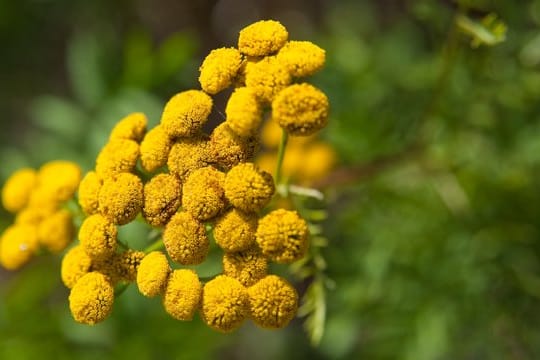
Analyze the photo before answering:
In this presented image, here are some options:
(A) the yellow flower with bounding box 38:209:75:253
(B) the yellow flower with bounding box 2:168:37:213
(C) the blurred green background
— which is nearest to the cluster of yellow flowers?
(A) the yellow flower with bounding box 38:209:75:253

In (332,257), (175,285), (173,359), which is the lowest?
(173,359)

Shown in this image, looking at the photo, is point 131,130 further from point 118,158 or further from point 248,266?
point 248,266

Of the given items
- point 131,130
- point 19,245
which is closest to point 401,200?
point 131,130

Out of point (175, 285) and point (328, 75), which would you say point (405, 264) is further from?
point (175, 285)

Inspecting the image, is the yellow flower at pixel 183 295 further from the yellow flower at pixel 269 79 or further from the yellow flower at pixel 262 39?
the yellow flower at pixel 262 39

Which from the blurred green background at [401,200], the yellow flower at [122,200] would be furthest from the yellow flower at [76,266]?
the blurred green background at [401,200]

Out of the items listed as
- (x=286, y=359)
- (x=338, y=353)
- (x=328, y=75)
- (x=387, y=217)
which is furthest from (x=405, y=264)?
(x=286, y=359)
